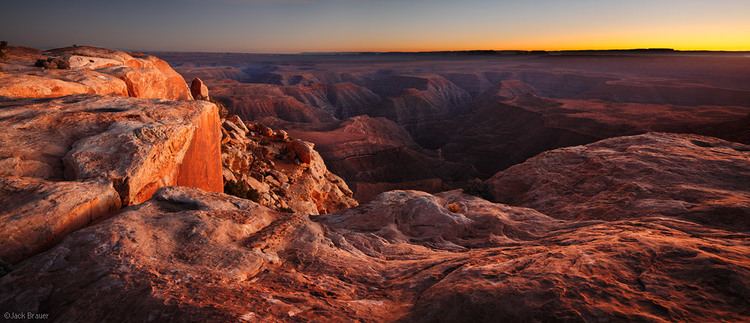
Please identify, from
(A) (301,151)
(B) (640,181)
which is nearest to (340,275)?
(B) (640,181)

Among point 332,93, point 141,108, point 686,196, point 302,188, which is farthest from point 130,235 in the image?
Answer: point 332,93

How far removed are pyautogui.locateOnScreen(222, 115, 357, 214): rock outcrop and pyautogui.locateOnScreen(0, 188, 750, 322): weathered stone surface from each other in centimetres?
920

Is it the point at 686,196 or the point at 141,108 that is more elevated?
the point at 141,108

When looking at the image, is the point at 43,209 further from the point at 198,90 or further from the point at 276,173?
the point at 198,90

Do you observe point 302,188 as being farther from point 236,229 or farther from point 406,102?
point 406,102

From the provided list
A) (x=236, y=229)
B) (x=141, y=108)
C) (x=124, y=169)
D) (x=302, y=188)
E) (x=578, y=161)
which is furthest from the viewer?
(x=302, y=188)

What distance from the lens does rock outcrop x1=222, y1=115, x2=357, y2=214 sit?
16062 millimetres

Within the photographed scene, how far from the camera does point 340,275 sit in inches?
188

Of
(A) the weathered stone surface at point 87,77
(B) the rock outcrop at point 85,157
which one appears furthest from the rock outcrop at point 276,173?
(B) the rock outcrop at point 85,157

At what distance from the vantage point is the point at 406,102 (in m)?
102

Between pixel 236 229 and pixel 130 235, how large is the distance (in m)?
1.35

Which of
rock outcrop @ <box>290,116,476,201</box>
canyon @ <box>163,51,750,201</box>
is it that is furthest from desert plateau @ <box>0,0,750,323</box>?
rock outcrop @ <box>290,116,476,201</box>

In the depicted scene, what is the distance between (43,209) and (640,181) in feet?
39.9

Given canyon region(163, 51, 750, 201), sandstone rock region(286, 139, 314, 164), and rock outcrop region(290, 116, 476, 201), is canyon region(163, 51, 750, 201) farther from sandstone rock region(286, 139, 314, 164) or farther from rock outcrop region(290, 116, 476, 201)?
sandstone rock region(286, 139, 314, 164)
